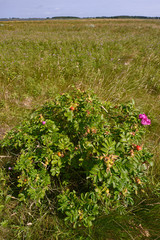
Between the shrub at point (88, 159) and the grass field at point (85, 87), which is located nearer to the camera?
the shrub at point (88, 159)

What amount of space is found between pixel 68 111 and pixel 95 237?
4.26 feet

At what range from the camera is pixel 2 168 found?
80.8 inches

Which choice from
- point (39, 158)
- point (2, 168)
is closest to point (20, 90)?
point (2, 168)

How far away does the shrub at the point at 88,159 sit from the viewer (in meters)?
1.29

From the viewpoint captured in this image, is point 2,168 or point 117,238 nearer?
point 117,238

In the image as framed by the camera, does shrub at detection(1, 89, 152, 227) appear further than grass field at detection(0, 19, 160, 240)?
No

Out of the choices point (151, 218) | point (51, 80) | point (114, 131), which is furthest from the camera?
point (51, 80)

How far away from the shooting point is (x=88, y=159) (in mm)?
1501

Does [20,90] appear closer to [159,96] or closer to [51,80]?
[51,80]

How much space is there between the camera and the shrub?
1291 millimetres

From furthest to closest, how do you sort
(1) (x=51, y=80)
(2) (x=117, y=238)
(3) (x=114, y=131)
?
(1) (x=51, y=80), (3) (x=114, y=131), (2) (x=117, y=238)

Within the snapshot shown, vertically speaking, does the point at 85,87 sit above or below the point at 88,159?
above

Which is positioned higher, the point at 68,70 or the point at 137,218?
the point at 68,70

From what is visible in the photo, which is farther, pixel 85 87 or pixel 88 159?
pixel 85 87
